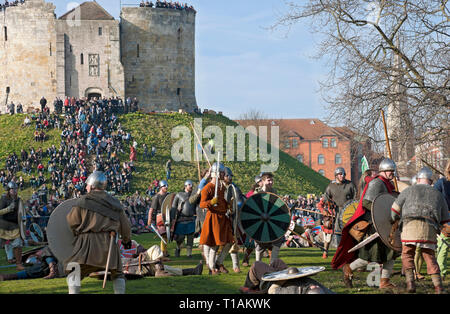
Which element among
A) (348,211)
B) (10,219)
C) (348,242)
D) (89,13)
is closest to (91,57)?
(89,13)

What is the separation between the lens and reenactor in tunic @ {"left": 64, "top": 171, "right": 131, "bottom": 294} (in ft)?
30.6

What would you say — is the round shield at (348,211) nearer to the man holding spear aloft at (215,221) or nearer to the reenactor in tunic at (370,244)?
the man holding spear aloft at (215,221)

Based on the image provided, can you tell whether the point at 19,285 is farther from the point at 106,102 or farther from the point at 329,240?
the point at 106,102

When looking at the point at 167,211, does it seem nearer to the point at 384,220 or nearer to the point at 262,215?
the point at 262,215

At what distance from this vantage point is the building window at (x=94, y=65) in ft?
221

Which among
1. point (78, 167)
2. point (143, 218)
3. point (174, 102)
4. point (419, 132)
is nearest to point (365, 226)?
point (419, 132)

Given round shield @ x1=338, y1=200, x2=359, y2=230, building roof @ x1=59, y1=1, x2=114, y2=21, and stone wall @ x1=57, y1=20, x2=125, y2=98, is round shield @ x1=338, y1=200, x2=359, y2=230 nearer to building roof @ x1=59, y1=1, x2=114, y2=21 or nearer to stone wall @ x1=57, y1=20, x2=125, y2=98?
stone wall @ x1=57, y1=20, x2=125, y2=98

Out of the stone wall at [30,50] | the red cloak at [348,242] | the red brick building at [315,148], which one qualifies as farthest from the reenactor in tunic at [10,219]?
the red brick building at [315,148]

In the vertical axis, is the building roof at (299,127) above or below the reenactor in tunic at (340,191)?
above

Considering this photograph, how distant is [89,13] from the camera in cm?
6819

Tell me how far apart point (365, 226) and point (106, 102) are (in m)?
50.8

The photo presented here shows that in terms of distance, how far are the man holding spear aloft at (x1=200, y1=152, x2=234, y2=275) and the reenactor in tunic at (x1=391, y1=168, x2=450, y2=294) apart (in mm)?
3607

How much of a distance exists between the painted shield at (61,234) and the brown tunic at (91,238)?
0.15 metres

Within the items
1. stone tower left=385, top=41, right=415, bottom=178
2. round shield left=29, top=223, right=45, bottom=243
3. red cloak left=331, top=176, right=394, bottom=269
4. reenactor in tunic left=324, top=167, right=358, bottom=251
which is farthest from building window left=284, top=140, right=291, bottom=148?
red cloak left=331, top=176, right=394, bottom=269
